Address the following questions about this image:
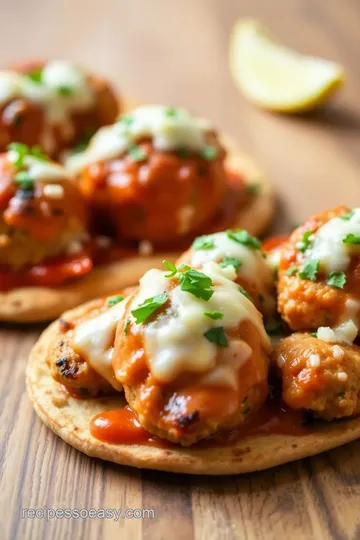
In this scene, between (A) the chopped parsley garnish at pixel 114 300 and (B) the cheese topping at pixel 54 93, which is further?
(B) the cheese topping at pixel 54 93

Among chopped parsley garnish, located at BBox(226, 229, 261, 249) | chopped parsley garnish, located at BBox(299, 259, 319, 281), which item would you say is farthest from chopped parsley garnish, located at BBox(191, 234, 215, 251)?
chopped parsley garnish, located at BBox(299, 259, 319, 281)

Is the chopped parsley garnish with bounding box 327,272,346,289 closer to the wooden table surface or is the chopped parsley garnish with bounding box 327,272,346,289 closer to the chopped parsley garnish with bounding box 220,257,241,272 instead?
the chopped parsley garnish with bounding box 220,257,241,272

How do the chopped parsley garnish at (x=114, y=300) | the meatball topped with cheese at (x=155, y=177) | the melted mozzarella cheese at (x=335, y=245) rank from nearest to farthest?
the melted mozzarella cheese at (x=335, y=245) < the chopped parsley garnish at (x=114, y=300) < the meatball topped with cheese at (x=155, y=177)

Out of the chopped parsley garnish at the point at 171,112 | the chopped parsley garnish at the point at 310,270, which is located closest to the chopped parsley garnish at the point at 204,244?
the chopped parsley garnish at the point at 310,270

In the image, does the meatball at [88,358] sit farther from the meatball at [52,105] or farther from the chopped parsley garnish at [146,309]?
the meatball at [52,105]

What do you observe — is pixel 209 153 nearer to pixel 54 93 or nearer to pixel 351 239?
pixel 54 93

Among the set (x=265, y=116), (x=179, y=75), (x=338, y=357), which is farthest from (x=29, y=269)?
(x=179, y=75)
